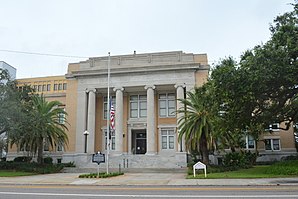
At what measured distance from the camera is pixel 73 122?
42.4m

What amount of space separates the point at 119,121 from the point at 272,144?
65.1 feet

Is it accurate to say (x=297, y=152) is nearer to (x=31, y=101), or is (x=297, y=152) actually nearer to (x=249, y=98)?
(x=249, y=98)

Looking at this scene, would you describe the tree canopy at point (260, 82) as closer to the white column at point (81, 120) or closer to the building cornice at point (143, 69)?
the building cornice at point (143, 69)

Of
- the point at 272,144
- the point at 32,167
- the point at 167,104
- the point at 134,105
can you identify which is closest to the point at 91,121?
the point at 134,105

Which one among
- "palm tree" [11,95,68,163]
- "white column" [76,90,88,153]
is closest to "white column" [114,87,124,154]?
"white column" [76,90,88,153]

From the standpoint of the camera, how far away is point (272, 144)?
40500 millimetres

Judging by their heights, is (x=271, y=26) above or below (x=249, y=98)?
above

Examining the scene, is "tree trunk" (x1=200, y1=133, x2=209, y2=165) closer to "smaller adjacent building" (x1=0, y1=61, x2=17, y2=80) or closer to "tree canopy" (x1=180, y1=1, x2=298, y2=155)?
"tree canopy" (x1=180, y1=1, x2=298, y2=155)

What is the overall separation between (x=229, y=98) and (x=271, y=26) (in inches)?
224

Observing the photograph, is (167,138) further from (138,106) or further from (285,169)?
(285,169)

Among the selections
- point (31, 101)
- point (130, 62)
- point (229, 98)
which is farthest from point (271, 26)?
point (31, 101)

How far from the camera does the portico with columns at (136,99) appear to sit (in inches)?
1560

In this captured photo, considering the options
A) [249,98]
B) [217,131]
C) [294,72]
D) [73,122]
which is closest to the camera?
[294,72]

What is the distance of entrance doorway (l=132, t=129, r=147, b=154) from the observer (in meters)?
43.1
